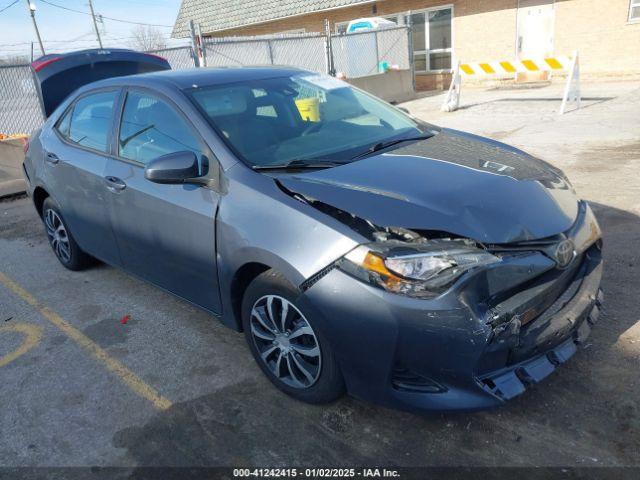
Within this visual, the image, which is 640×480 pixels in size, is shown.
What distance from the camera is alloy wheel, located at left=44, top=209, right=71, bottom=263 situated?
188 inches

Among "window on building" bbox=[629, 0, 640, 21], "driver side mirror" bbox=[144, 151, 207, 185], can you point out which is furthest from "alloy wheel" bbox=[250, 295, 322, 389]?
"window on building" bbox=[629, 0, 640, 21]

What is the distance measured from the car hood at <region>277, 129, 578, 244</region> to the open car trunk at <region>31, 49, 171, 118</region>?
5039mm

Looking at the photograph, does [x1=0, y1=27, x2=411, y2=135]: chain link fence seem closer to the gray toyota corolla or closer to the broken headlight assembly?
the gray toyota corolla

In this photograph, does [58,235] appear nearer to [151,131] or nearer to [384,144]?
[151,131]

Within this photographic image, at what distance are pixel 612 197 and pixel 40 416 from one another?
5507 mm

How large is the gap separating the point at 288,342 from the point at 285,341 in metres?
0.02

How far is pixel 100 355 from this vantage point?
11.5 ft

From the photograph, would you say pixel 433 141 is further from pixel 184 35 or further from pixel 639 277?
pixel 184 35

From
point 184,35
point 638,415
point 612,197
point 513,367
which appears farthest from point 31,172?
point 184,35

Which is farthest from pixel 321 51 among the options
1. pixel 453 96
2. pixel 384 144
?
pixel 384 144

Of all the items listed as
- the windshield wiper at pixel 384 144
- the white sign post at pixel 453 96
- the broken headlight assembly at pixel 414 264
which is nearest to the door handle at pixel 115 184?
the windshield wiper at pixel 384 144

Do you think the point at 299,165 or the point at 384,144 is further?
the point at 384,144

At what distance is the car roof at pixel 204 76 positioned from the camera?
345cm

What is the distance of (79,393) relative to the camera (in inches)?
123
